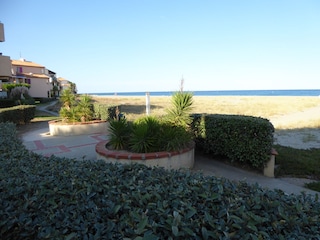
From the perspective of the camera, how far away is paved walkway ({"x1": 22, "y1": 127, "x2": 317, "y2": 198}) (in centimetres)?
427

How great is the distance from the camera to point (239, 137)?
15.9ft

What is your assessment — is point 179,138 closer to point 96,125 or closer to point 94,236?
point 94,236

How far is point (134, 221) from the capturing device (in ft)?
4.34

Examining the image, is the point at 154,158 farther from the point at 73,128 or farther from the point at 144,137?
the point at 73,128

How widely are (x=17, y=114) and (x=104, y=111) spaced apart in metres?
5.27

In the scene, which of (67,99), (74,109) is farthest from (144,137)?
(67,99)

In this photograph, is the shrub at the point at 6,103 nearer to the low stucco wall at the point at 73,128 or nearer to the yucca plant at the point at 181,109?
the low stucco wall at the point at 73,128

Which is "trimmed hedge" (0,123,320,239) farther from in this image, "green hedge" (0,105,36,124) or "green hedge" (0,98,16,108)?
"green hedge" (0,98,16,108)

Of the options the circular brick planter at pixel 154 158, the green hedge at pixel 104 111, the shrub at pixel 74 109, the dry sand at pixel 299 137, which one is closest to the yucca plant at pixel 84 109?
the shrub at pixel 74 109

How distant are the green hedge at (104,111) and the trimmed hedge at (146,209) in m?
7.26

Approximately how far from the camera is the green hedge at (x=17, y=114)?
417 inches

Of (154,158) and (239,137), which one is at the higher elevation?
(239,137)

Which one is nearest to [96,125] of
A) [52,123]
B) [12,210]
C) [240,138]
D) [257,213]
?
[52,123]

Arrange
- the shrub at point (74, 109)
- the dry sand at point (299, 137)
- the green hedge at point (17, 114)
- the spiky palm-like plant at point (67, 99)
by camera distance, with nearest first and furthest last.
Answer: the dry sand at point (299, 137) → the shrub at point (74, 109) → the spiky palm-like plant at point (67, 99) → the green hedge at point (17, 114)
